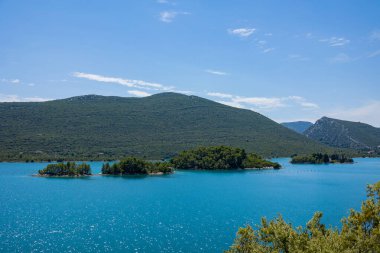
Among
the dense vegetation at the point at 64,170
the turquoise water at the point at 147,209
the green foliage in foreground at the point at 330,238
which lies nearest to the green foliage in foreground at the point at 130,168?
the dense vegetation at the point at 64,170

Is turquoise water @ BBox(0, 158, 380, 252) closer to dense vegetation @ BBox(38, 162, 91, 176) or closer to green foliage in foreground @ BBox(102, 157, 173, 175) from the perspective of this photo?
dense vegetation @ BBox(38, 162, 91, 176)

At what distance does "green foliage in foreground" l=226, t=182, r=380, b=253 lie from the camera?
2592 cm

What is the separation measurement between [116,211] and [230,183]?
5541 centimetres

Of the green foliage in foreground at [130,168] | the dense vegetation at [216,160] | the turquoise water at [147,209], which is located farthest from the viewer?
the dense vegetation at [216,160]

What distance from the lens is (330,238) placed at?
27250mm

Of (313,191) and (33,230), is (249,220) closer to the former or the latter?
(33,230)

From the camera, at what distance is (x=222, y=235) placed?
54.8 meters

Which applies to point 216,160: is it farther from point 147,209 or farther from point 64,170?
point 147,209

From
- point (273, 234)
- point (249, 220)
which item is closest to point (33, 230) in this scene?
point (249, 220)

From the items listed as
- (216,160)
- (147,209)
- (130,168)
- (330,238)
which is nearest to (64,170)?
(130,168)

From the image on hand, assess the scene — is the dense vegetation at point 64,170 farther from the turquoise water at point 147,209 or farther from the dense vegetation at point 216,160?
the dense vegetation at point 216,160

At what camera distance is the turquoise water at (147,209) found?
51.9 m

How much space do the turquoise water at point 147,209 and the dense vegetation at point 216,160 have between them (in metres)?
46.7

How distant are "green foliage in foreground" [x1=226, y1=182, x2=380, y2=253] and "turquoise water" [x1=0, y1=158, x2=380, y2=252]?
17.8 meters
